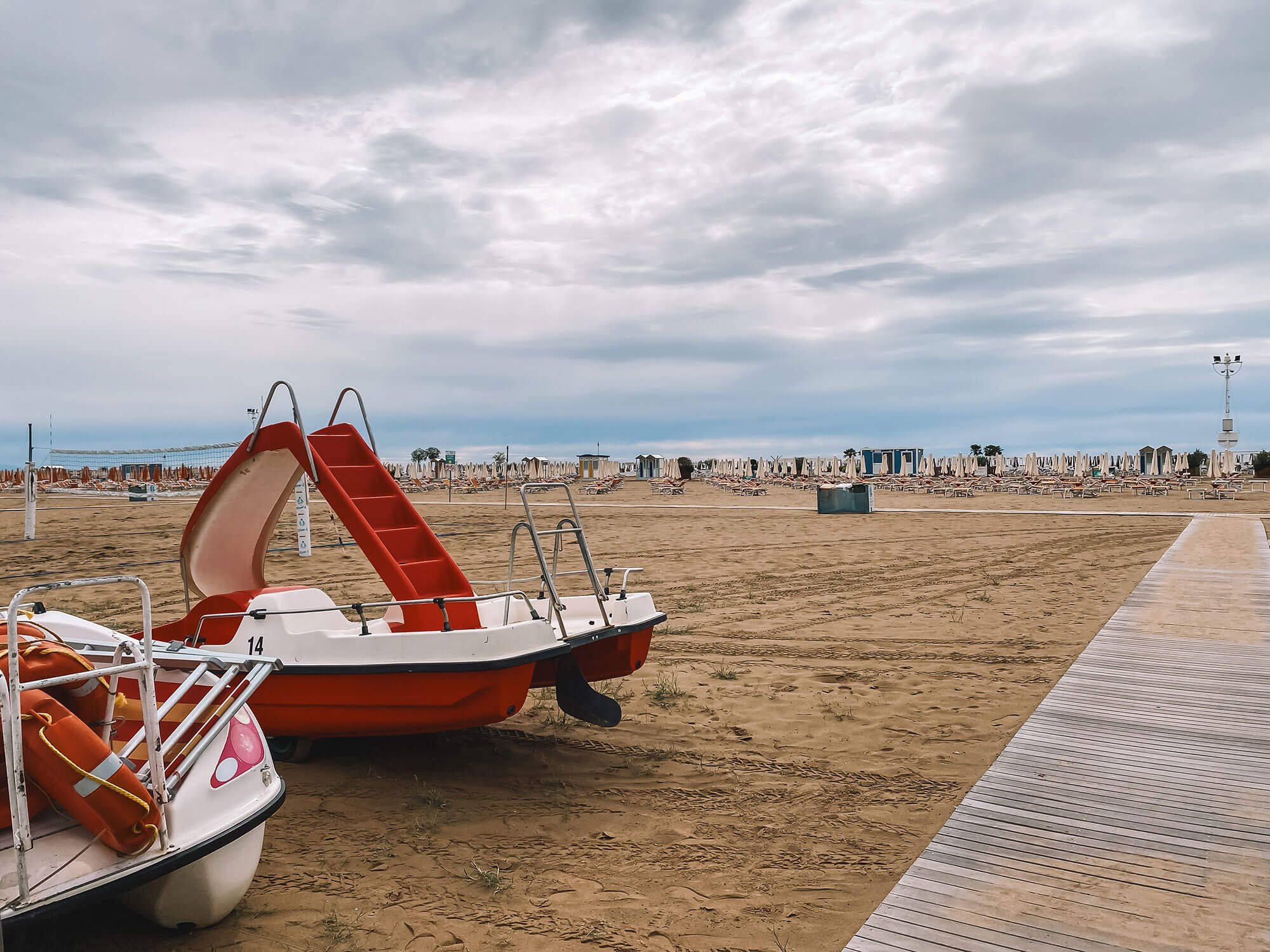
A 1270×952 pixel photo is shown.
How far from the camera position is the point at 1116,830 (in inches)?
163

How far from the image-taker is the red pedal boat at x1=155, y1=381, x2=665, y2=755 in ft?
15.8

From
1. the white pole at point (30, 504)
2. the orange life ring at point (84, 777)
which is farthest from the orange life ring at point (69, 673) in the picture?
the white pole at point (30, 504)

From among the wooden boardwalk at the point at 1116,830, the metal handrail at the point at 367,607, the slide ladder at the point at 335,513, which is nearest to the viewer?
the wooden boardwalk at the point at 1116,830

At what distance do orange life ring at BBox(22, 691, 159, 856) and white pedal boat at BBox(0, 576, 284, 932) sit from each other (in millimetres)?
12

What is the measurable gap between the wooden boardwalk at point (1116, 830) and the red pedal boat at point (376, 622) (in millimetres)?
2183

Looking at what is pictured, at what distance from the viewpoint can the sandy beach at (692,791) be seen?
145 inches

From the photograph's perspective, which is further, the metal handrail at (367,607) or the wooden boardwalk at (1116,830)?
the metal handrail at (367,607)

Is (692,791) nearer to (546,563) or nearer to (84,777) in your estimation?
(546,563)

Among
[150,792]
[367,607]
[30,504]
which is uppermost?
[30,504]

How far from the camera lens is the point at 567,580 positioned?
13.5 m

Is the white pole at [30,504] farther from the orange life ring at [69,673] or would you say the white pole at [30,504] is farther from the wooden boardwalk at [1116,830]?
the wooden boardwalk at [1116,830]

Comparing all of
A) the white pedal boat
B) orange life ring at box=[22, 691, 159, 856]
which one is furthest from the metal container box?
orange life ring at box=[22, 691, 159, 856]

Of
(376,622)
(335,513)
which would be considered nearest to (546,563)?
(335,513)

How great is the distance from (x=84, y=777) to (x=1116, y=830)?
437 cm
